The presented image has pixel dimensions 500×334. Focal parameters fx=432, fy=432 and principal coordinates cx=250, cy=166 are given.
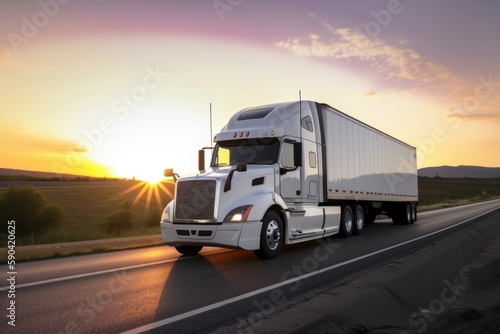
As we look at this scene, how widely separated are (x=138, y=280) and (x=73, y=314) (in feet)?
7.28

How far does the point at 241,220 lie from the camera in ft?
29.8

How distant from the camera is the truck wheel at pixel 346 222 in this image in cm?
1470

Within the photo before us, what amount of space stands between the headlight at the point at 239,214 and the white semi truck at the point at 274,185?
2 cm

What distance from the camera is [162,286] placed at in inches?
271

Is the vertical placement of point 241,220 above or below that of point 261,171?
below

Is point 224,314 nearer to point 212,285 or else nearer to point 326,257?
point 212,285

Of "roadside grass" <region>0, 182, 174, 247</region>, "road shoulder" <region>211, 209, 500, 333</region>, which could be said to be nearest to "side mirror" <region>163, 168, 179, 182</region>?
"road shoulder" <region>211, 209, 500, 333</region>

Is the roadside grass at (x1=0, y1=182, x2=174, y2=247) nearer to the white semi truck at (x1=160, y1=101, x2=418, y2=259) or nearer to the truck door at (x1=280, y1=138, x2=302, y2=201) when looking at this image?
the white semi truck at (x1=160, y1=101, x2=418, y2=259)

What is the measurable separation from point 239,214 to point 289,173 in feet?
7.79

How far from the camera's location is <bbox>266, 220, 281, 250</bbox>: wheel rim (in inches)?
384

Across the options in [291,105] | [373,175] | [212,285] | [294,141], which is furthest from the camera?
[373,175]

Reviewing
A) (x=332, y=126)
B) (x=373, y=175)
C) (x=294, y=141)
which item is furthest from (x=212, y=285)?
(x=373, y=175)

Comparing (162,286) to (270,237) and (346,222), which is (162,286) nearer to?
(270,237)

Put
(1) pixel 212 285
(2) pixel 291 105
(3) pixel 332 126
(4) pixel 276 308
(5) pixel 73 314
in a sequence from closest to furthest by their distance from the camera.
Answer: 1. (5) pixel 73 314
2. (4) pixel 276 308
3. (1) pixel 212 285
4. (2) pixel 291 105
5. (3) pixel 332 126
